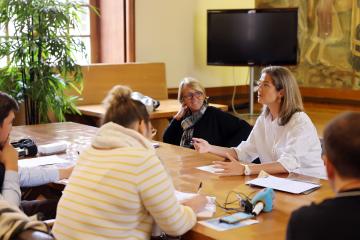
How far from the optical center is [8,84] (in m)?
5.49

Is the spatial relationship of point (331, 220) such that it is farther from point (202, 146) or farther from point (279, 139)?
point (202, 146)

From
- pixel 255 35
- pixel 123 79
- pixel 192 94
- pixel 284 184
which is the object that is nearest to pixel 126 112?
pixel 284 184

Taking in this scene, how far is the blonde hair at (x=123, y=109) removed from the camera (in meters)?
2.21

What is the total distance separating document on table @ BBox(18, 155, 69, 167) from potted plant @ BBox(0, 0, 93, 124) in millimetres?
1863

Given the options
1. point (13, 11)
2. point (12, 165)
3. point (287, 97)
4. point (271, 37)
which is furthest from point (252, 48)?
point (12, 165)

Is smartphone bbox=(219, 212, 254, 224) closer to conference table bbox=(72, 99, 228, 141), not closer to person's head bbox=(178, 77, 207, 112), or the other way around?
person's head bbox=(178, 77, 207, 112)

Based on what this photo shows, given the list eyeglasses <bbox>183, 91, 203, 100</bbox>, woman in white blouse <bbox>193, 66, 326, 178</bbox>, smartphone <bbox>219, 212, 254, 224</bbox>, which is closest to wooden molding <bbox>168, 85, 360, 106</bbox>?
eyeglasses <bbox>183, 91, 203, 100</bbox>

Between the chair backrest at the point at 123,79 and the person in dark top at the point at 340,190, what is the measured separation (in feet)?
15.6

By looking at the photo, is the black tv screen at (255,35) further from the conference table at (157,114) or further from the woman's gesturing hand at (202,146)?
the woman's gesturing hand at (202,146)

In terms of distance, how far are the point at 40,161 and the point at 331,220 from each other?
7.33 feet

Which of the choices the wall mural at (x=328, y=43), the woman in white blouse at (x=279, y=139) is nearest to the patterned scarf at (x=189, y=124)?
the woman in white blouse at (x=279, y=139)

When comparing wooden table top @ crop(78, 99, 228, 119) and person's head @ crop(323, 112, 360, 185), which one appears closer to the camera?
person's head @ crop(323, 112, 360, 185)

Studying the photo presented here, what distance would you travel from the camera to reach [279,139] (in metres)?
3.54

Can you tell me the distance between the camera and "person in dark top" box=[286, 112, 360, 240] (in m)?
1.59
